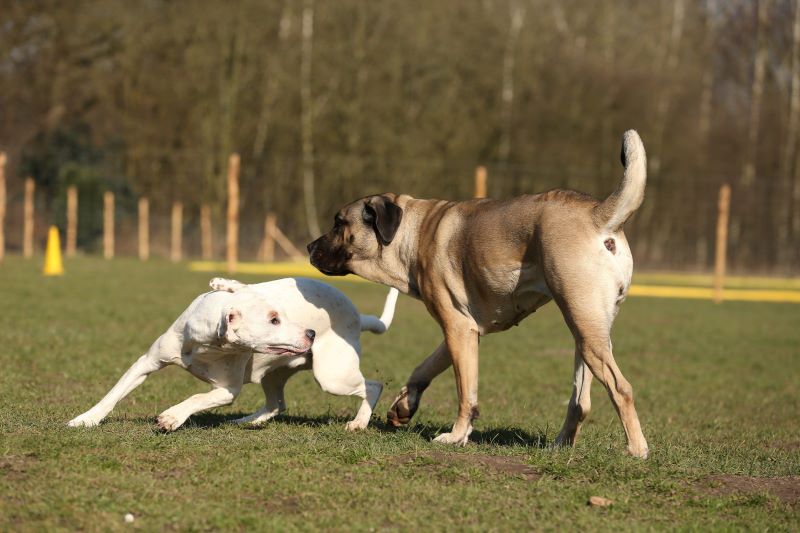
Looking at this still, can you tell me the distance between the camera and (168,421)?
6.97m

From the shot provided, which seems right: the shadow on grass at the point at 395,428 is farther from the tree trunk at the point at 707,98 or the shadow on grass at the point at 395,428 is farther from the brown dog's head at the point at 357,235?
the tree trunk at the point at 707,98

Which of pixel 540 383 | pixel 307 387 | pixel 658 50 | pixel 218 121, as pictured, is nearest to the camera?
pixel 307 387

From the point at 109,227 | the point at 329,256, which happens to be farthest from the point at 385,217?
the point at 109,227

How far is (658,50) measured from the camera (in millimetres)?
44625

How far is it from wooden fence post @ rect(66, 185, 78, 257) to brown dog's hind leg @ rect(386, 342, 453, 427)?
29.4 meters

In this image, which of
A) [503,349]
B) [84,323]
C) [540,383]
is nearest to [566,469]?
[540,383]

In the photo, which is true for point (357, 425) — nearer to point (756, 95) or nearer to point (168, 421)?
point (168, 421)

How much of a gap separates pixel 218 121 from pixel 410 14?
8.25m

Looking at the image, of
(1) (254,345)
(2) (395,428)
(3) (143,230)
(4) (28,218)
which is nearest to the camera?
(1) (254,345)

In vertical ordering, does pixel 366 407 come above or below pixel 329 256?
below

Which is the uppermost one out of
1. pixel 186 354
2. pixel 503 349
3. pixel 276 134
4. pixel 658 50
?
pixel 658 50

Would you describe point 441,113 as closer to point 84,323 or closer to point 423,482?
point 84,323

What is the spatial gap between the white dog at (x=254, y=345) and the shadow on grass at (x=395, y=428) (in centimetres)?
25

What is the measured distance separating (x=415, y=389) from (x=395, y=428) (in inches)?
14.5
